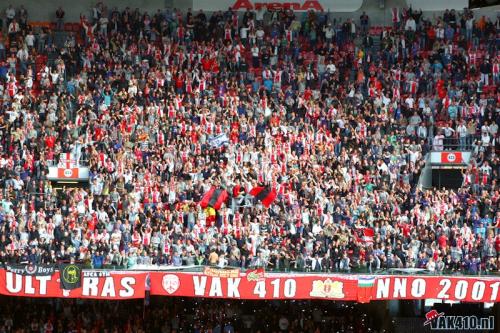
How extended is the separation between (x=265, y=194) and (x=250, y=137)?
3.69 m

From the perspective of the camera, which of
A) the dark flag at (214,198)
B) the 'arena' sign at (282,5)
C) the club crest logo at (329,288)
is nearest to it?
the club crest logo at (329,288)

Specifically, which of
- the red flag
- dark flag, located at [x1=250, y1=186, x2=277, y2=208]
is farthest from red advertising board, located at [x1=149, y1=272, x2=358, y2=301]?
dark flag, located at [x1=250, y1=186, x2=277, y2=208]

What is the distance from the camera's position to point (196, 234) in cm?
3597

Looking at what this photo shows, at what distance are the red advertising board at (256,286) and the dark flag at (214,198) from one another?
13.8 ft

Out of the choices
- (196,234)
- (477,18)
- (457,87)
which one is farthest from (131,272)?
(477,18)

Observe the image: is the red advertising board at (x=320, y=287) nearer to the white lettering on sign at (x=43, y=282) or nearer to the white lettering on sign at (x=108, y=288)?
the white lettering on sign at (x=108, y=288)

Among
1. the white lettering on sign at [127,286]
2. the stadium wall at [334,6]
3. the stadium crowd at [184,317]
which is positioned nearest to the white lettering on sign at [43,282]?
the white lettering on sign at [127,286]

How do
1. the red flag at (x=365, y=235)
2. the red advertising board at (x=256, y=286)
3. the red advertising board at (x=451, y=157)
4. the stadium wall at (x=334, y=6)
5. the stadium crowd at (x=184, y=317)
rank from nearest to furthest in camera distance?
the red advertising board at (x=256, y=286), the red flag at (x=365, y=235), the stadium crowd at (x=184, y=317), the red advertising board at (x=451, y=157), the stadium wall at (x=334, y=6)

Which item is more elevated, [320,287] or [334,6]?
[334,6]

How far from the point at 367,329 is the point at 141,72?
14627mm

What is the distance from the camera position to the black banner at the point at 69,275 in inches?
1320

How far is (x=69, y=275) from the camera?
3353cm

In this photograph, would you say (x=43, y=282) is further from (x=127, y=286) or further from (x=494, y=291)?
(x=494, y=291)

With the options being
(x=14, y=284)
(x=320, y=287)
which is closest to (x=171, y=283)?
(x=320, y=287)
